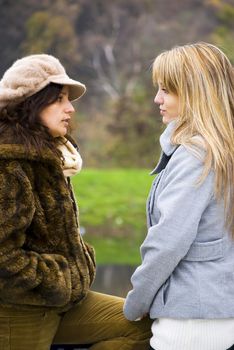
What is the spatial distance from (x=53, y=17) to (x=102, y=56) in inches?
128

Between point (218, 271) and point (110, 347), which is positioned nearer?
point (218, 271)

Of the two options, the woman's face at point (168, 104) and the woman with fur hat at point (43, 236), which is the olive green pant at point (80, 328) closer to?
the woman with fur hat at point (43, 236)

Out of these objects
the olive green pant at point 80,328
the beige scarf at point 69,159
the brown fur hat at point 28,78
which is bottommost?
the olive green pant at point 80,328

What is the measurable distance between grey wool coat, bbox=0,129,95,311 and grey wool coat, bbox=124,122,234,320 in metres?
0.32

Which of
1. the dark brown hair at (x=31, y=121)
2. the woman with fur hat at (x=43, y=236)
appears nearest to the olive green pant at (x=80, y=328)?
the woman with fur hat at (x=43, y=236)

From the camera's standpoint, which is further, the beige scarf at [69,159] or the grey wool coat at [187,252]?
the beige scarf at [69,159]

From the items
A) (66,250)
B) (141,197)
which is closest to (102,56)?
(141,197)

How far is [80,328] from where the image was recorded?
283 cm

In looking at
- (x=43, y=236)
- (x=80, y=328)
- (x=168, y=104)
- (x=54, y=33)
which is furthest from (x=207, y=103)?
(x=54, y=33)

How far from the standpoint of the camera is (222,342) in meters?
2.52

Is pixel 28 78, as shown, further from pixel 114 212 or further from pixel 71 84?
pixel 114 212

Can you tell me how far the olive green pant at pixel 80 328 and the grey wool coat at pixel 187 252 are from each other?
1.06 feet

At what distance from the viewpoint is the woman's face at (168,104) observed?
264 cm

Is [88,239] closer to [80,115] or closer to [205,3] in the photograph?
[80,115]
